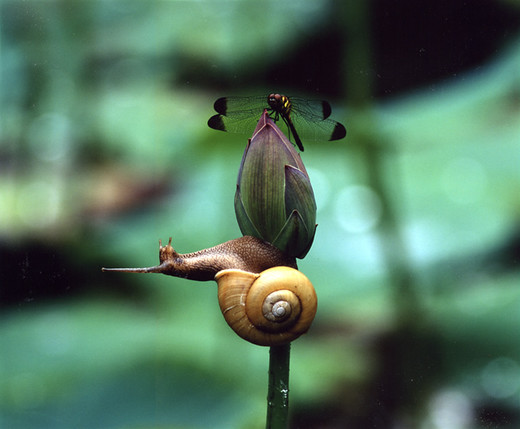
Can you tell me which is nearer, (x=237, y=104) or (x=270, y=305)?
(x=270, y=305)

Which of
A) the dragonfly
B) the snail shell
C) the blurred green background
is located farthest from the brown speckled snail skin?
the blurred green background

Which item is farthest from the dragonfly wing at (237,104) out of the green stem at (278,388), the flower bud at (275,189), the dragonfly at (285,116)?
the green stem at (278,388)

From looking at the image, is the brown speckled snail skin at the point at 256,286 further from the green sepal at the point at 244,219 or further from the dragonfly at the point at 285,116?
the dragonfly at the point at 285,116

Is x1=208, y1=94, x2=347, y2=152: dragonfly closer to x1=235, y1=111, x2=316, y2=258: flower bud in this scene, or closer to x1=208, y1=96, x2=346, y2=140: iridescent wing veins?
x1=208, y1=96, x2=346, y2=140: iridescent wing veins

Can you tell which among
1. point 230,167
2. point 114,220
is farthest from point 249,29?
point 114,220

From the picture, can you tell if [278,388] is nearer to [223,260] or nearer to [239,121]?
[223,260]

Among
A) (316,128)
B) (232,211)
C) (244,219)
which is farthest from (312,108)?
(232,211)

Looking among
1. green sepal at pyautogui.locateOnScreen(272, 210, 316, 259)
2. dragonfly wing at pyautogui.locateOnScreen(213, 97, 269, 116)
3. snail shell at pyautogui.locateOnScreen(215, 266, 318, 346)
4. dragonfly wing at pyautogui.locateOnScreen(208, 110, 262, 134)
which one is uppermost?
dragonfly wing at pyautogui.locateOnScreen(213, 97, 269, 116)
